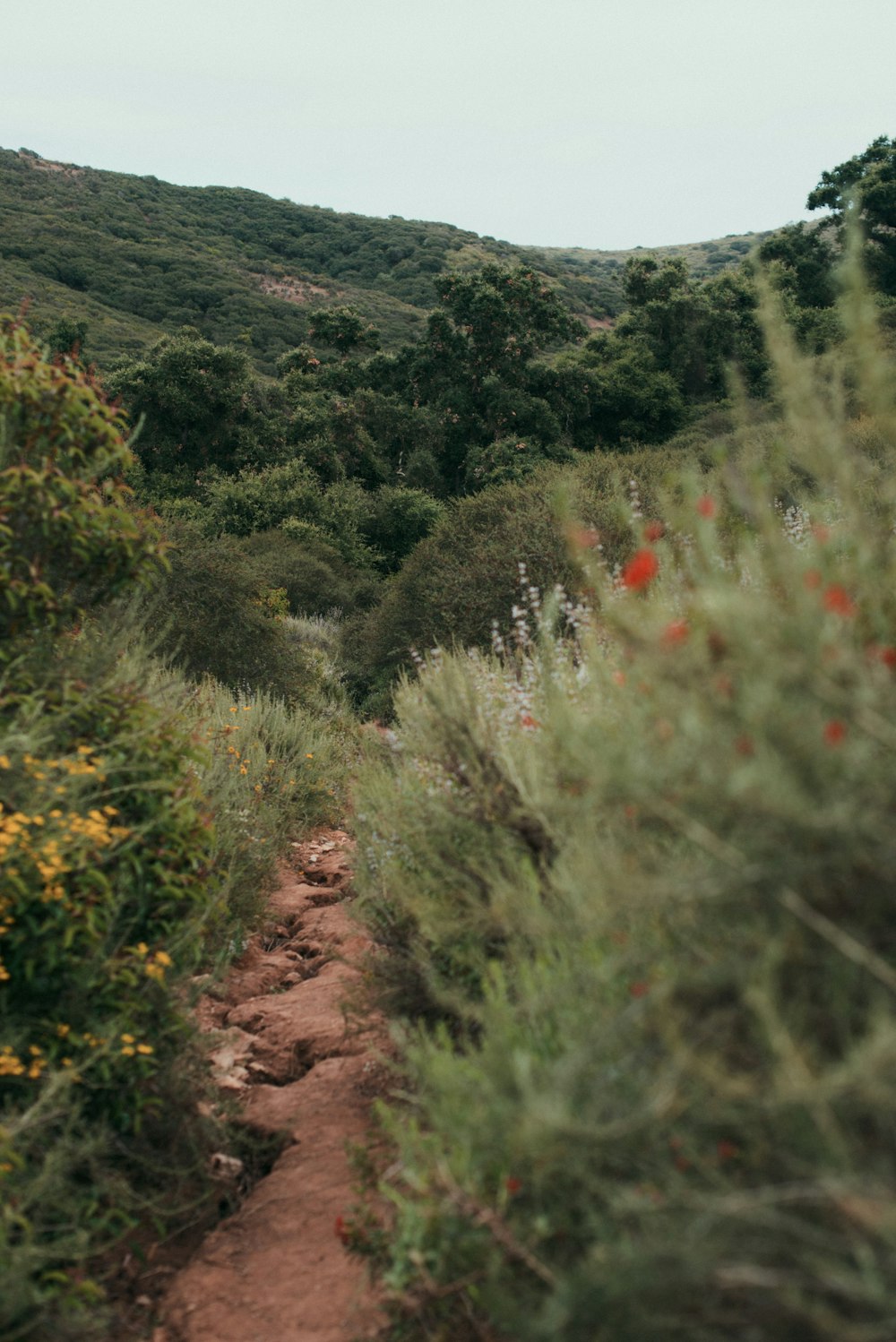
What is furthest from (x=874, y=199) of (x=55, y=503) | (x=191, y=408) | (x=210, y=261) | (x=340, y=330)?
(x=55, y=503)

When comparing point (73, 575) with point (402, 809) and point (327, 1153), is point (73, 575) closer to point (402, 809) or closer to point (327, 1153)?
point (402, 809)

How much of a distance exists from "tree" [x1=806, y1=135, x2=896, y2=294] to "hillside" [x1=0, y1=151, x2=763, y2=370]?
1547 cm

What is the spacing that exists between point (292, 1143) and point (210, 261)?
→ 56.1m

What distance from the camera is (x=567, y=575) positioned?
12.9m

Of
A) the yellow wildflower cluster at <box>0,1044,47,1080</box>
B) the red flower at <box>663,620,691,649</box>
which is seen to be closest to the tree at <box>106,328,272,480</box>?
the yellow wildflower cluster at <box>0,1044,47,1080</box>

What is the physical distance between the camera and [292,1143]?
427 centimetres

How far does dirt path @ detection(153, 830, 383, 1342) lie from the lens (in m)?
3.24

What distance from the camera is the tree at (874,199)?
3575 centimetres

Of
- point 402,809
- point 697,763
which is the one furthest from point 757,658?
point 402,809

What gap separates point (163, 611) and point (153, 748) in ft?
30.9

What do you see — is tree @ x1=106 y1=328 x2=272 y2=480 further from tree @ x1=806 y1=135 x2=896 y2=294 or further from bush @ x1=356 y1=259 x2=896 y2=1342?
bush @ x1=356 y1=259 x2=896 y2=1342

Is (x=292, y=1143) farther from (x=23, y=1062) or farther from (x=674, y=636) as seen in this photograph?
(x=674, y=636)

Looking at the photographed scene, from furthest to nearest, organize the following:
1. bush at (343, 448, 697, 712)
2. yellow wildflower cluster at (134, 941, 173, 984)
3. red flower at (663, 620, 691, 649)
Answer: bush at (343, 448, 697, 712)
yellow wildflower cluster at (134, 941, 173, 984)
red flower at (663, 620, 691, 649)

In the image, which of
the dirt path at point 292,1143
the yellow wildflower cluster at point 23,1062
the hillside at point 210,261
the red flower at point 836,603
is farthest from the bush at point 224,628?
the hillside at point 210,261
